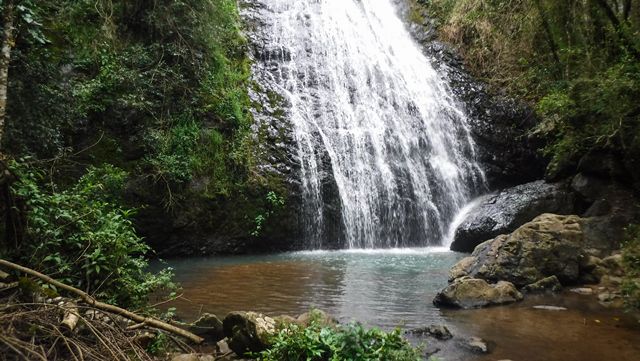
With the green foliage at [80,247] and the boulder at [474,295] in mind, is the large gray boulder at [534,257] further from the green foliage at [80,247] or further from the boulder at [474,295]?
the green foliage at [80,247]

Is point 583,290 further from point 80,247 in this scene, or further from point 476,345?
point 80,247

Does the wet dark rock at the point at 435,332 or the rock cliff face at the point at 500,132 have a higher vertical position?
the rock cliff face at the point at 500,132

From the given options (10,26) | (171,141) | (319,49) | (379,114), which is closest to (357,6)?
(319,49)

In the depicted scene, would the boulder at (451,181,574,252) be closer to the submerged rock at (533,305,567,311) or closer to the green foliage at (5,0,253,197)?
the submerged rock at (533,305,567,311)

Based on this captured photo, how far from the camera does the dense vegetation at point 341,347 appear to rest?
152 inches

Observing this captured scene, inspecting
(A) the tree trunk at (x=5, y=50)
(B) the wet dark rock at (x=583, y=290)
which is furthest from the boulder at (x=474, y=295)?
(A) the tree trunk at (x=5, y=50)

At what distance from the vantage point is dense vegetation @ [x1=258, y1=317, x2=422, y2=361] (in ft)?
12.7

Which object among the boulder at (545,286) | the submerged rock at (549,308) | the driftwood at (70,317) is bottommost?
the submerged rock at (549,308)

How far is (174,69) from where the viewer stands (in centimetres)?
1163

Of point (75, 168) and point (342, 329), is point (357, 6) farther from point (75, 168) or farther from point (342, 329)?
point (342, 329)

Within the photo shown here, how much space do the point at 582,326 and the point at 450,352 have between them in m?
1.99

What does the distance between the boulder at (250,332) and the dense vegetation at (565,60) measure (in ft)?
23.8

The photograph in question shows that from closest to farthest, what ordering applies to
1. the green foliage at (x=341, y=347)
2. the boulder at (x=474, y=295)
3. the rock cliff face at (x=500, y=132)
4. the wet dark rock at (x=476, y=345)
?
the green foliage at (x=341, y=347) < the wet dark rock at (x=476, y=345) < the boulder at (x=474, y=295) < the rock cliff face at (x=500, y=132)

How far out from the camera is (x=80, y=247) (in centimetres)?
496
